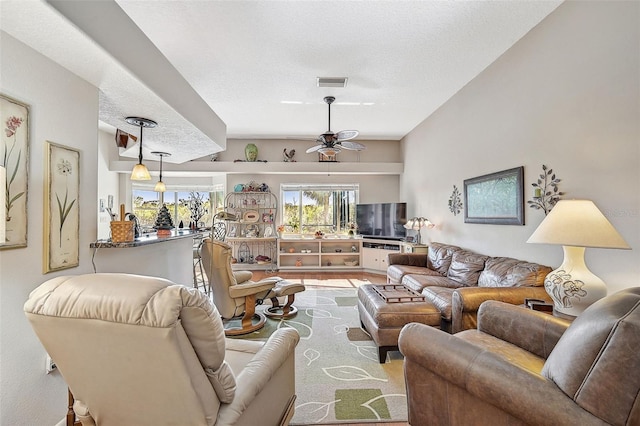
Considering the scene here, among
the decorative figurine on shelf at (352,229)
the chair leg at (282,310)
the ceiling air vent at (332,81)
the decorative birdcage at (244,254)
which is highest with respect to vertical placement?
the ceiling air vent at (332,81)

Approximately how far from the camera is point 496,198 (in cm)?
359

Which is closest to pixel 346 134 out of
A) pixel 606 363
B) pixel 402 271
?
pixel 402 271

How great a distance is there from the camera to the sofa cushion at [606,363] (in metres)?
1.01

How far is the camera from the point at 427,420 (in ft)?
5.30

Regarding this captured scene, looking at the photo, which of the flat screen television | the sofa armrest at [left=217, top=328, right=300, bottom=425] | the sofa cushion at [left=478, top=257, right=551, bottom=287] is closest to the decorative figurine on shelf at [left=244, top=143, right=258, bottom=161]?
the flat screen television

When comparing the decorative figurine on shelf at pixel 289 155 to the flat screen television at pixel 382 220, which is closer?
the flat screen television at pixel 382 220

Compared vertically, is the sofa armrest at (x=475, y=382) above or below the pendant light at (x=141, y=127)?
below

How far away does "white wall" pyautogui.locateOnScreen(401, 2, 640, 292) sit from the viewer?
212cm

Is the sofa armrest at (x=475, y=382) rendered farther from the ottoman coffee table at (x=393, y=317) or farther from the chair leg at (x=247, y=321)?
the chair leg at (x=247, y=321)

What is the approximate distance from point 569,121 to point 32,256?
3922mm

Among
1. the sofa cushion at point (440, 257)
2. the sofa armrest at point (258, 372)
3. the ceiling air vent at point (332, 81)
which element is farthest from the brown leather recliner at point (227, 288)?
the sofa cushion at point (440, 257)

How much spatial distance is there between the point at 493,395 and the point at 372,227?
5.71 m

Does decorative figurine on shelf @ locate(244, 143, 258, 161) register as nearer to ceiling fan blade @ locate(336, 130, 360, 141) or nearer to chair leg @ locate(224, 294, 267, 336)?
ceiling fan blade @ locate(336, 130, 360, 141)

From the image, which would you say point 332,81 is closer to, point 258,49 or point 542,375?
point 258,49
